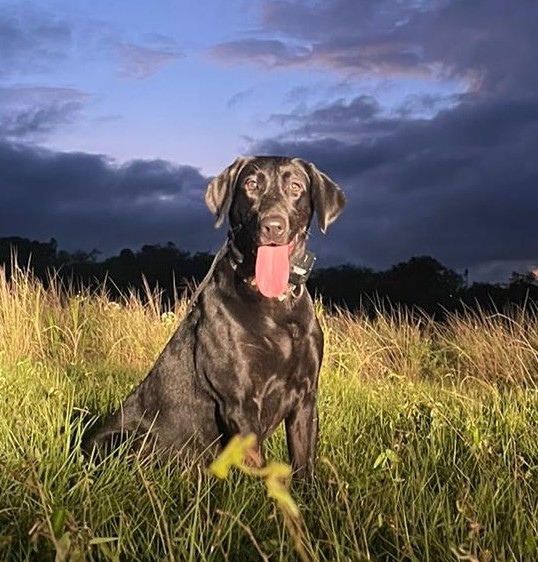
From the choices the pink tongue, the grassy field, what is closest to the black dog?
the pink tongue

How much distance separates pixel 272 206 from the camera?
448 cm

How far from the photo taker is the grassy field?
2832 mm

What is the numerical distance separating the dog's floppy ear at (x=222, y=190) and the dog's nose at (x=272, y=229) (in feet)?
1.34

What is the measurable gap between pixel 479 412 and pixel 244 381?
Result: 1952mm

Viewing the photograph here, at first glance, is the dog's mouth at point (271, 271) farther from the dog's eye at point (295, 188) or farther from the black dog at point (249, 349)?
the dog's eye at point (295, 188)

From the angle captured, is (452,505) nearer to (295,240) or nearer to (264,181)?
(295,240)

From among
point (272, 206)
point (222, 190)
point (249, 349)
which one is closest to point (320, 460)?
point (249, 349)

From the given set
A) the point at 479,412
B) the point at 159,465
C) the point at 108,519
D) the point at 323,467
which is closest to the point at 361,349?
the point at 479,412

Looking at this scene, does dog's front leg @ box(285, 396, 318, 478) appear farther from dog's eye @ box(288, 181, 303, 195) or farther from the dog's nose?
dog's eye @ box(288, 181, 303, 195)

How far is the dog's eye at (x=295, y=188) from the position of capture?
4656 millimetres

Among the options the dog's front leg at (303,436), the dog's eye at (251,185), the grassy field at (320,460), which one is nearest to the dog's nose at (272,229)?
the dog's eye at (251,185)

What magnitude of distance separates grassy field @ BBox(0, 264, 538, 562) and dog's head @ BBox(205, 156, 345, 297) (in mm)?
1029

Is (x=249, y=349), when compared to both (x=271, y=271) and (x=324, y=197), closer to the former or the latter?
(x=271, y=271)

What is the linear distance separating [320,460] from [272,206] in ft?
7.16
